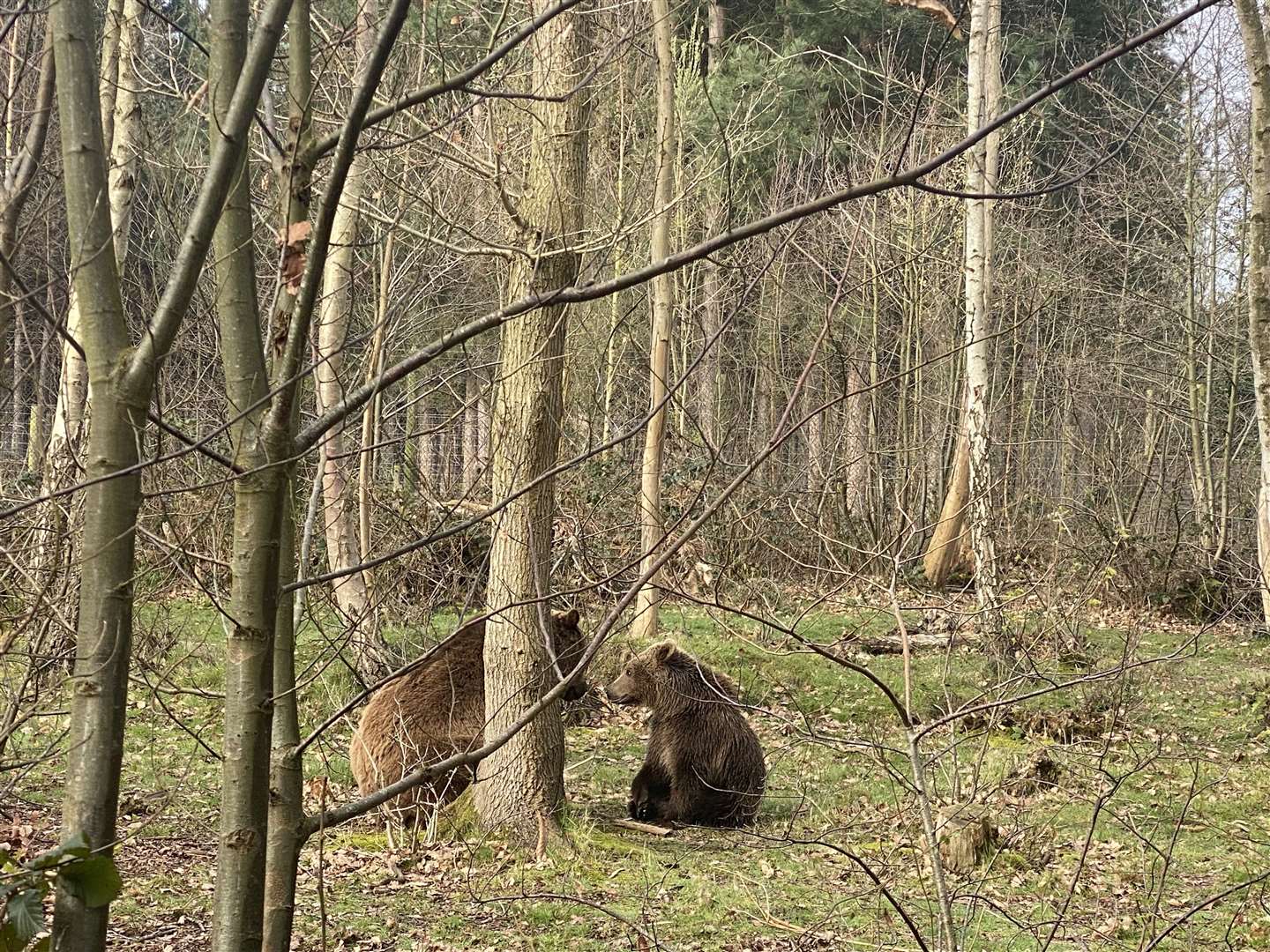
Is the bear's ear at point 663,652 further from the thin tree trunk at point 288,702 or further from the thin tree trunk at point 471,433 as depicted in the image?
the thin tree trunk at point 288,702

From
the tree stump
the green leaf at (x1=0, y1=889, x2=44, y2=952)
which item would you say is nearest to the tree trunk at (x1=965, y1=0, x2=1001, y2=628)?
the tree stump

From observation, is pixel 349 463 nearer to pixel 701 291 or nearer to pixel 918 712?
pixel 918 712

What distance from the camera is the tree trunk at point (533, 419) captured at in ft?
22.3

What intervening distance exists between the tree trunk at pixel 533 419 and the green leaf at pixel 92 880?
448cm

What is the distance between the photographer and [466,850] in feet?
22.9

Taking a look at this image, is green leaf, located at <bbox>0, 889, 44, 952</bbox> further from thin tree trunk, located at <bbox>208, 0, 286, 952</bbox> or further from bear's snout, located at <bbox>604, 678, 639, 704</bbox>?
bear's snout, located at <bbox>604, 678, 639, 704</bbox>

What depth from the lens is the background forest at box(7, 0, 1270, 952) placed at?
2242 millimetres

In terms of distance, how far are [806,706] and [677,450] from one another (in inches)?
372

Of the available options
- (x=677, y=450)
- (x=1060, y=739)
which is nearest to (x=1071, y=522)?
(x=677, y=450)

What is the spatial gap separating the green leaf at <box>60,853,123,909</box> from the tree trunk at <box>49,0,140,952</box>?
0.02 m

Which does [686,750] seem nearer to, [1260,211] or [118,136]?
[1260,211]

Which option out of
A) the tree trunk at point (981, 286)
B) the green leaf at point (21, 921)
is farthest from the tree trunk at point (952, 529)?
the green leaf at point (21, 921)

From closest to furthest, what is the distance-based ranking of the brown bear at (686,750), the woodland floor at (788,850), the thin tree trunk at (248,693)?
the thin tree trunk at (248,693) < the woodland floor at (788,850) < the brown bear at (686,750)

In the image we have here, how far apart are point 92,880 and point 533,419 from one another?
15.8 ft
